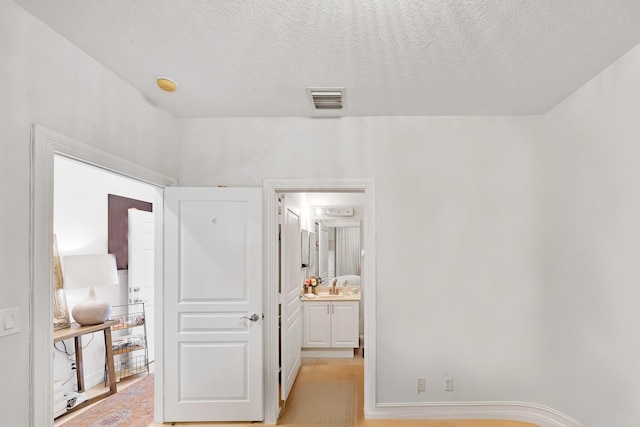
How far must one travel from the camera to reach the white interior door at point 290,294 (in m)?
3.67

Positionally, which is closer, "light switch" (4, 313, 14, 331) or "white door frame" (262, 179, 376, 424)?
"light switch" (4, 313, 14, 331)

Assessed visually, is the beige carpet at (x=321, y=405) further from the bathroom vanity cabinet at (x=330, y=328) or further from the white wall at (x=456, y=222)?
the bathroom vanity cabinet at (x=330, y=328)

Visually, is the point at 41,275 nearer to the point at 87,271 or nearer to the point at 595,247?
the point at 87,271

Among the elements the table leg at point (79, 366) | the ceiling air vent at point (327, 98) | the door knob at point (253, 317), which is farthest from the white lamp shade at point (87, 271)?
the ceiling air vent at point (327, 98)

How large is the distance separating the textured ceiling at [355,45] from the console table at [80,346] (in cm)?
212

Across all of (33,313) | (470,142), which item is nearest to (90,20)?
(33,313)

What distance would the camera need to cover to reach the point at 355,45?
86.9 inches

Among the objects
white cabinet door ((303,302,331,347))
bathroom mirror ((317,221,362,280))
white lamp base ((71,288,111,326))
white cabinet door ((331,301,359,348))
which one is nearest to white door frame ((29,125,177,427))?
white lamp base ((71,288,111,326))

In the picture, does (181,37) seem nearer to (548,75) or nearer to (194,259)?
(194,259)

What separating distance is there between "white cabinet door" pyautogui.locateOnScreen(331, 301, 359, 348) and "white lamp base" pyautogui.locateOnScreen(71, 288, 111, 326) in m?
2.69

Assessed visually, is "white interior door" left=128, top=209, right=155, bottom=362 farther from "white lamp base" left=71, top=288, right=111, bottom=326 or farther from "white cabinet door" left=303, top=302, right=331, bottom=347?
"white cabinet door" left=303, top=302, right=331, bottom=347

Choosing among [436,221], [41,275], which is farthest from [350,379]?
[41,275]

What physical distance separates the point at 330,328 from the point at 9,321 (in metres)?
3.97

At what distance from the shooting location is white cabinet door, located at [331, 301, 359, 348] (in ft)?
17.1
